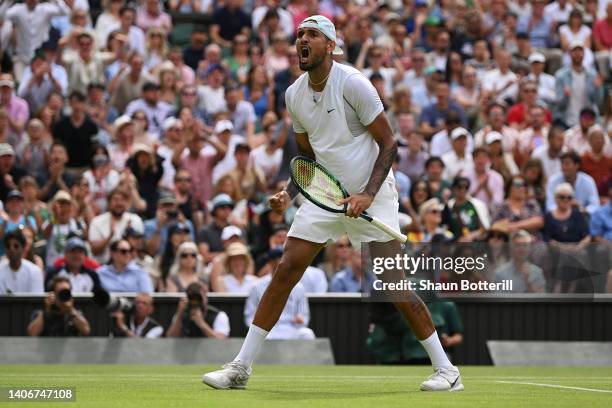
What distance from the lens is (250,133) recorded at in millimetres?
18891

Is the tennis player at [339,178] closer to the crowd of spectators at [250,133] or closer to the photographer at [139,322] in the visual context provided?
the crowd of spectators at [250,133]

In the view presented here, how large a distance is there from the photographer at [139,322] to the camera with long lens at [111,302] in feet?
0.22

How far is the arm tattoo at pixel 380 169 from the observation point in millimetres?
8273

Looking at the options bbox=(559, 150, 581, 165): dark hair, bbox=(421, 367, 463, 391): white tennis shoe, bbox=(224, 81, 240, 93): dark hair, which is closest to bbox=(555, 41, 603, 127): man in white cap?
bbox=(559, 150, 581, 165): dark hair

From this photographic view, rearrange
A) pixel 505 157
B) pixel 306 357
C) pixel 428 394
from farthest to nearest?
pixel 505 157 → pixel 306 357 → pixel 428 394

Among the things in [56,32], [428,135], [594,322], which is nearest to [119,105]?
[56,32]

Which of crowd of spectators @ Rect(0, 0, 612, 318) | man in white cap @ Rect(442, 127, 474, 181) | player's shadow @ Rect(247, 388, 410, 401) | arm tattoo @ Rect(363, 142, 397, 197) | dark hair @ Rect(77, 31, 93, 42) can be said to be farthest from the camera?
dark hair @ Rect(77, 31, 93, 42)

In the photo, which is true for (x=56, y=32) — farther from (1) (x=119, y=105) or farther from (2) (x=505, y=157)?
(2) (x=505, y=157)

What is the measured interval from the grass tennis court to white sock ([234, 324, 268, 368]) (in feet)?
0.64

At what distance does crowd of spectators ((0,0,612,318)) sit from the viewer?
50.4 feet

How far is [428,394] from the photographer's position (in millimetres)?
8156

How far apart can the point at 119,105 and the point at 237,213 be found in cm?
302

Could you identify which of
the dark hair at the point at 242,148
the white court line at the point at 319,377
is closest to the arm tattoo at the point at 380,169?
the white court line at the point at 319,377

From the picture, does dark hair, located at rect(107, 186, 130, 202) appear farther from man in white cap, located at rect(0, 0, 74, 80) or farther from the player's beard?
the player's beard
